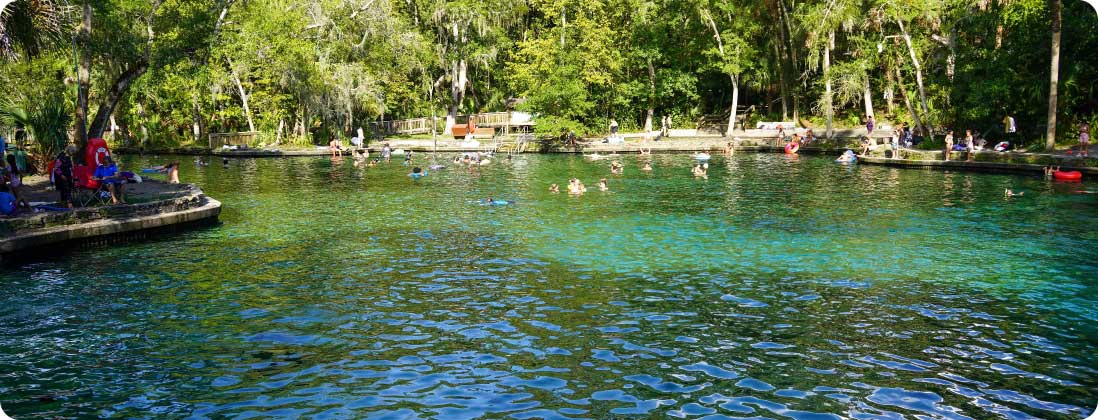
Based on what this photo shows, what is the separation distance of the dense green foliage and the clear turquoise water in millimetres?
19979

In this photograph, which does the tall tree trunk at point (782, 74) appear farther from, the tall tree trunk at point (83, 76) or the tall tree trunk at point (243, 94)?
the tall tree trunk at point (83, 76)

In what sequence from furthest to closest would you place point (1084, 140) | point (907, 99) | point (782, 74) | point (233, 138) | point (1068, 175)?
point (233, 138), point (782, 74), point (907, 99), point (1084, 140), point (1068, 175)

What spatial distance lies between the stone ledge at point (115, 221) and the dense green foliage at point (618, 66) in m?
18.7

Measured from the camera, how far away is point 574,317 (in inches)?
576

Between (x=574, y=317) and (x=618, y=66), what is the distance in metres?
51.6

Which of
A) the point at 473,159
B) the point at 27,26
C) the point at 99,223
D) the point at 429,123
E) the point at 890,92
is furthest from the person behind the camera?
the point at 429,123

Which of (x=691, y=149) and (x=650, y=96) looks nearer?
(x=691, y=149)

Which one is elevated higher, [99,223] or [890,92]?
[890,92]

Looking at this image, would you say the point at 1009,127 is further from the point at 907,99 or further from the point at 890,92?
the point at 890,92

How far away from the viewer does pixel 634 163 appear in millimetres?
49281

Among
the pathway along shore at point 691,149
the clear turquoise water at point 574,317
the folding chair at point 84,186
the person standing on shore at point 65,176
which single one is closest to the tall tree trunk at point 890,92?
the pathway along shore at point 691,149

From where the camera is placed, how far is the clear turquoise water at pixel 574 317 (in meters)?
10.6

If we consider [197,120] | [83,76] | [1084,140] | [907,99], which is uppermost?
[83,76]

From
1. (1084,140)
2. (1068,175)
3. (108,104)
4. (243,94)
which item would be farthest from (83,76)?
(1084,140)
